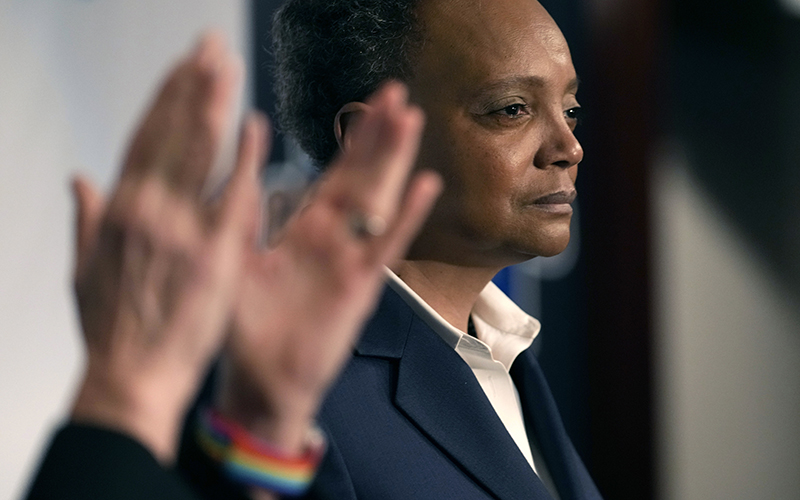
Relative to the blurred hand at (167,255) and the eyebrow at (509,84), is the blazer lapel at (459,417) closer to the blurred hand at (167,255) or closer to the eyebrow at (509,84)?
the eyebrow at (509,84)

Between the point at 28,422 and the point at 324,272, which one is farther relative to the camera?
the point at 28,422

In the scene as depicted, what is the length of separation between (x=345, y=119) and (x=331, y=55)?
0.37 feet

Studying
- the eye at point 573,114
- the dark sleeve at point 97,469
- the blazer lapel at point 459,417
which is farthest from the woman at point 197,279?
the eye at point 573,114

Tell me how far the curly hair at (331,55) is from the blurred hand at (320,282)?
727mm

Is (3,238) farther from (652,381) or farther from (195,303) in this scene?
(652,381)

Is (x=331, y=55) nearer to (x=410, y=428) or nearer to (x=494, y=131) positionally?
(x=494, y=131)

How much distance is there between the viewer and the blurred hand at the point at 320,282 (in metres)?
0.57

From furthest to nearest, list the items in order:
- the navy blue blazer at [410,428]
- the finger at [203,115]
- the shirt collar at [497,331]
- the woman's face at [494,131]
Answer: the shirt collar at [497,331] → the woman's face at [494,131] → the navy blue blazer at [410,428] → the finger at [203,115]

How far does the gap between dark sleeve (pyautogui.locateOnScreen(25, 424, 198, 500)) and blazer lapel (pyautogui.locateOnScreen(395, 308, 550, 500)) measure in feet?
1.91

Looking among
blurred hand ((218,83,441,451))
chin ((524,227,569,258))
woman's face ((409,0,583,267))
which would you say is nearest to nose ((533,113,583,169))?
woman's face ((409,0,583,267))

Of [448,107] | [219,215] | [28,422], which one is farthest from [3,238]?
[219,215]

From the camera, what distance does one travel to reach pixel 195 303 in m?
0.54

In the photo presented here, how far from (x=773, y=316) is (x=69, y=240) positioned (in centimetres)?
289

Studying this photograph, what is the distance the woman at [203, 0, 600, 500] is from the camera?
1.08 meters
